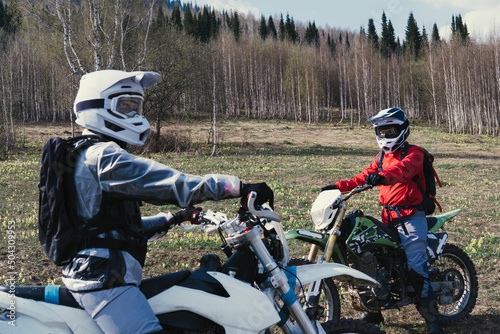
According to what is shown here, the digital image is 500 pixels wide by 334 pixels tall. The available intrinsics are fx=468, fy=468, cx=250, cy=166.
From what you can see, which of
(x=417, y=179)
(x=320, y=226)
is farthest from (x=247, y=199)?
(x=417, y=179)

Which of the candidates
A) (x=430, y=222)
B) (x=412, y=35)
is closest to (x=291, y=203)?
(x=430, y=222)

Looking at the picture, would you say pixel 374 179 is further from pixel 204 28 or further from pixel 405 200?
pixel 204 28

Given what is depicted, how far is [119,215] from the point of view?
2.80 metres

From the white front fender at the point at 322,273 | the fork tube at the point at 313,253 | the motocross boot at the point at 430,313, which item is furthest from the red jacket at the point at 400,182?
the white front fender at the point at 322,273

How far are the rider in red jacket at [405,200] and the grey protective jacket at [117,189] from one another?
300 centimetres

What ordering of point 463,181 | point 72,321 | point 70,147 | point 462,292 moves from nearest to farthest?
1. point 72,321
2. point 70,147
3. point 462,292
4. point 463,181

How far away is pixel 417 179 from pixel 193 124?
→ 50178mm

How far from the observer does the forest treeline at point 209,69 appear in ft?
105

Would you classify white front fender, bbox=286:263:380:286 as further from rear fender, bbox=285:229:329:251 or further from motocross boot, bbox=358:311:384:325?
motocross boot, bbox=358:311:384:325

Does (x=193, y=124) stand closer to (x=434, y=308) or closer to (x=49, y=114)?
(x=49, y=114)

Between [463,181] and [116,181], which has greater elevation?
[116,181]

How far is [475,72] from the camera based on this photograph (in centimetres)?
6281

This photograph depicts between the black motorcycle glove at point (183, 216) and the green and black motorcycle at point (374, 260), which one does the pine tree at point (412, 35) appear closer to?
the green and black motorcycle at point (374, 260)

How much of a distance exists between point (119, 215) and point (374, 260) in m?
3.64
